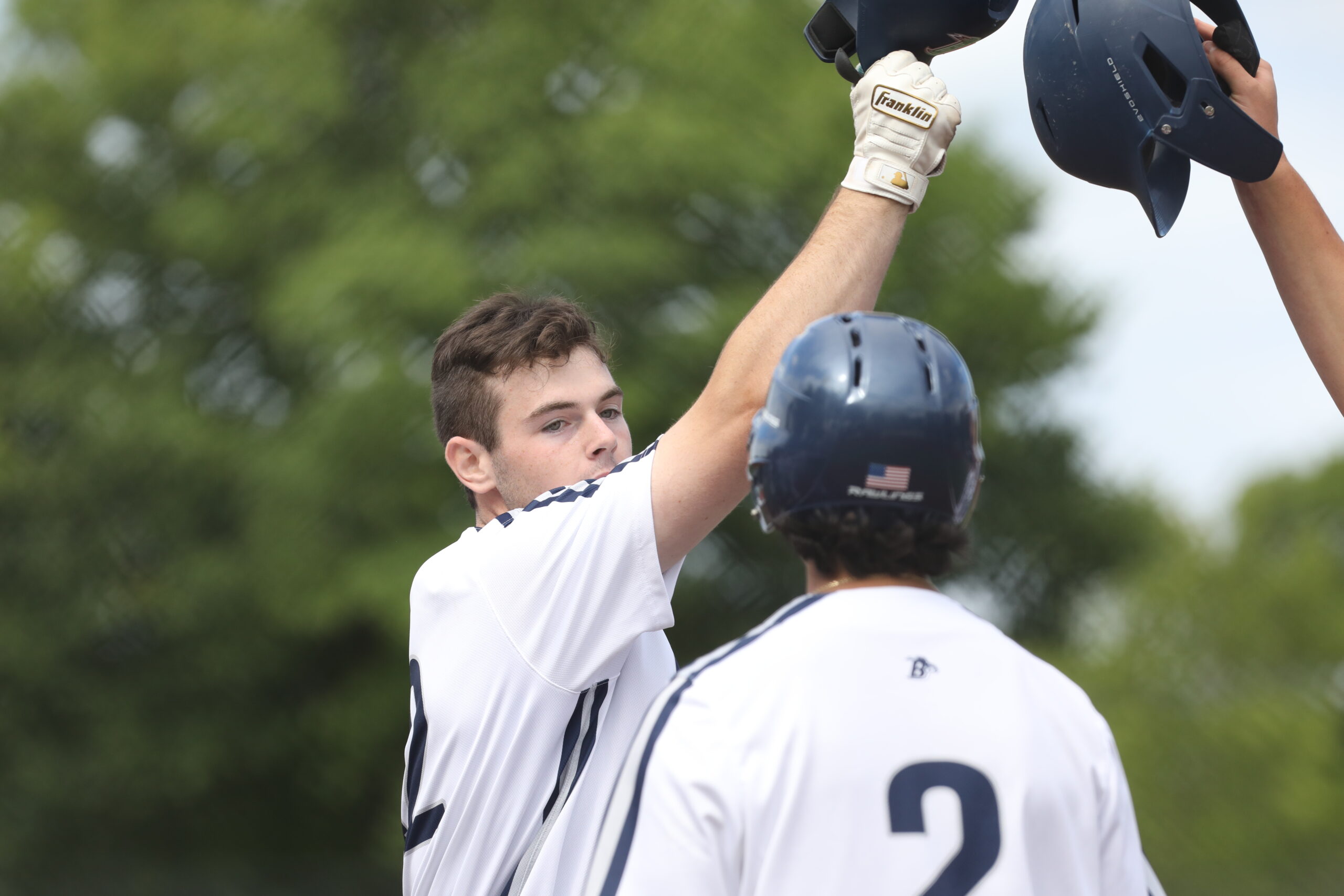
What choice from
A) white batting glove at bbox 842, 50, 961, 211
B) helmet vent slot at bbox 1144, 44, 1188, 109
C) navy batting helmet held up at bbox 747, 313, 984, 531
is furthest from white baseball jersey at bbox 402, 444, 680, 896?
helmet vent slot at bbox 1144, 44, 1188, 109

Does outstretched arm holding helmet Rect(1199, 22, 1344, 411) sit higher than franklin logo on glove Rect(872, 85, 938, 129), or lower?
lower

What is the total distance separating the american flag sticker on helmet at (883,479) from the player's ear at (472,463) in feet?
4.77

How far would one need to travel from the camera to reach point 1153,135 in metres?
2.90

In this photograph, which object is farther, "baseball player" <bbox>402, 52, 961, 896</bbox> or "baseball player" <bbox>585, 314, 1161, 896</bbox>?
"baseball player" <bbox>402, 52, 961, 896</bbox>

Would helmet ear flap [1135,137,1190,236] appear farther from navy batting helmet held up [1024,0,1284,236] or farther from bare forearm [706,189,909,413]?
bare forearm [706,189,909,413]

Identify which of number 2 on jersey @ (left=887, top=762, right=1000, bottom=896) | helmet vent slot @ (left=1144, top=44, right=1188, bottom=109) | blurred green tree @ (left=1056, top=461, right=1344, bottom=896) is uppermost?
helmet vent slot @ (left=1144, top=44, right=1188, bottom=109)

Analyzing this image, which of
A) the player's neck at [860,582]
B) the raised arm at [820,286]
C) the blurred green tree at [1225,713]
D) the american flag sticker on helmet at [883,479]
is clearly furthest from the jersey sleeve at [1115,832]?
the blurred green tree at [1225,713]

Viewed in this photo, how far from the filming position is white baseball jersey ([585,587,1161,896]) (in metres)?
1.78

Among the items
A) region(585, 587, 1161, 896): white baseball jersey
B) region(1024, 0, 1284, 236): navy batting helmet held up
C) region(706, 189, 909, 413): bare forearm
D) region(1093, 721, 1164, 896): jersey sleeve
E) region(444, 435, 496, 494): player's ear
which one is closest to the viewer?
region(585, 587, 1161, 896): white baseball jersey

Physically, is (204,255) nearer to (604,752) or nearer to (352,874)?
(352,874)

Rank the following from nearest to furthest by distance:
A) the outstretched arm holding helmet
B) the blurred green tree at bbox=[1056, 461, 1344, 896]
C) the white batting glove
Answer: the white batting glove < the outstretched arm holding helmet < the blurred green tree at bbox=[1056, 461, 1344, 896]

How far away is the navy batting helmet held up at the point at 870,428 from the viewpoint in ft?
6.46

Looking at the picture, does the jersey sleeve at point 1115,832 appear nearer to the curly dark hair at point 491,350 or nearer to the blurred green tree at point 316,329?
the curly dark hair at point 491,350

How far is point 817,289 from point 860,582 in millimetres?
867
